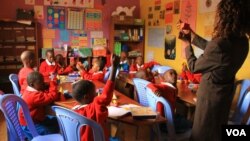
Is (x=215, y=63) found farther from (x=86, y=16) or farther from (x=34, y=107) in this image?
(x=86, y=16)

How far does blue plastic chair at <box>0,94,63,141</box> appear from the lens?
77.9 inches

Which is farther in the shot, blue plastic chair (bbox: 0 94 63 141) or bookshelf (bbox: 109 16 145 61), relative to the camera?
bookshelf (bbox: 109 16 145 61)

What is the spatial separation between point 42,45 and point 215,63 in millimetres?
4518

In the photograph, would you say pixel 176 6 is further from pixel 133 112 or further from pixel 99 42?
pixel 133 112

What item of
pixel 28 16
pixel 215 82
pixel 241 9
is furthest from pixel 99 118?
pixel 28 16

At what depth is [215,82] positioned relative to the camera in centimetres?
159

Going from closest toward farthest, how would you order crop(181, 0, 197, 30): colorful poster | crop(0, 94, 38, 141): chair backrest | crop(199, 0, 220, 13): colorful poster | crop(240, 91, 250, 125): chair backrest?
crop(0, 94, 38, 141): chair backrest < crop(240, 91, 250, 125): chair backrest < crop(199, 0, 220, 13): colorful poster < crop(181, 0, 197, 30): colorful poster

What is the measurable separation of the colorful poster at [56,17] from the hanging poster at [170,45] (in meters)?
2.20

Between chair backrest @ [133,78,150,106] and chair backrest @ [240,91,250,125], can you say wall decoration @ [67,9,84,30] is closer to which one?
chair backrest @ [133,78,150,106]

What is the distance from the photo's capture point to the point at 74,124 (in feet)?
5.42

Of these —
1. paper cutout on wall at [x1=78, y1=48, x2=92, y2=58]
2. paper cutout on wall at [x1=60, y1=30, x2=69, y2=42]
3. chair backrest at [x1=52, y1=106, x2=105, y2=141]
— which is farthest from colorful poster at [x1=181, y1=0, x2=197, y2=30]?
chair backrest at [x1=52, y1=106, x2=105, y2=141]

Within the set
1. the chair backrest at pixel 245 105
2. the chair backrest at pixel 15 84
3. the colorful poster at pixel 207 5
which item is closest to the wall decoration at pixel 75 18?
the chair backrest at pixel 15 84

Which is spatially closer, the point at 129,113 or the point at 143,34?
the point at 129,113

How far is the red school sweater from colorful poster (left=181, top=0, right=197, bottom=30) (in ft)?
9.31
